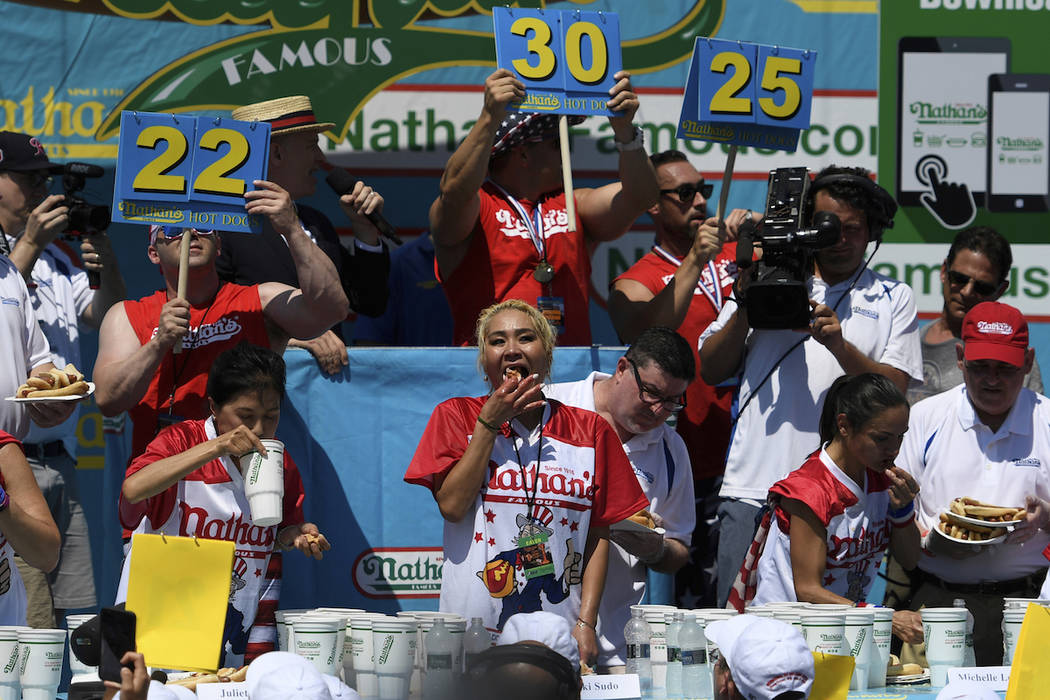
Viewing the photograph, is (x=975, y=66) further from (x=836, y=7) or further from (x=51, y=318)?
(x=51, y=318)

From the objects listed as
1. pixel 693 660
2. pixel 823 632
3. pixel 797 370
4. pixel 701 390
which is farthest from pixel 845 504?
pixel 701 390

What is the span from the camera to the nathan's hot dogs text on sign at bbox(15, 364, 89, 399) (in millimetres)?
4211

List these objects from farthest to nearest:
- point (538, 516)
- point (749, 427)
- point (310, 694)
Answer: point (749, 427) < point (538, 516) < point (310, 694)

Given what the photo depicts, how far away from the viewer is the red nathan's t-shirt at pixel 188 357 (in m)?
5.05

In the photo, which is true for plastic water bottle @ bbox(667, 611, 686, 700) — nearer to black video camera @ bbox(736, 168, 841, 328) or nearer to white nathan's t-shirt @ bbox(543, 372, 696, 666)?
white nathan's t-shirt @ bbox(543, 372, 696, 666)

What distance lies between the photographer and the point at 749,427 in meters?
5.35

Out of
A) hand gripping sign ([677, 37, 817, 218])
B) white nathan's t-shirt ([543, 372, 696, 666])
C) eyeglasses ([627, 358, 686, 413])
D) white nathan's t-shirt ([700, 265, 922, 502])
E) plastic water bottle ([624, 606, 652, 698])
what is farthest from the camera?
hand gripping sign ([677, 37, 817, 218])

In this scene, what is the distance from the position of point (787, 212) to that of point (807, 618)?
2.15 metres

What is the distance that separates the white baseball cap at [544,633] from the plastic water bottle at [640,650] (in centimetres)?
85

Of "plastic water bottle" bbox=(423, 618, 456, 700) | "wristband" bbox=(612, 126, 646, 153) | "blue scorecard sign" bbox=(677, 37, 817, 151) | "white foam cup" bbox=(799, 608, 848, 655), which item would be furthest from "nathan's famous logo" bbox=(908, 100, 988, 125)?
"plastic water bottle" bbox=(423, 618, 456, 700)

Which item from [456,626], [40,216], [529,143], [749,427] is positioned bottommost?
[456,626]

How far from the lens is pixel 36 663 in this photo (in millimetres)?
3355

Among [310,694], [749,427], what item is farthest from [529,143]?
[310,694]

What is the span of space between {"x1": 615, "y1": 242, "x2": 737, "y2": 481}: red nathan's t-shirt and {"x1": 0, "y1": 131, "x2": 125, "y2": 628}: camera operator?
2.15 m
